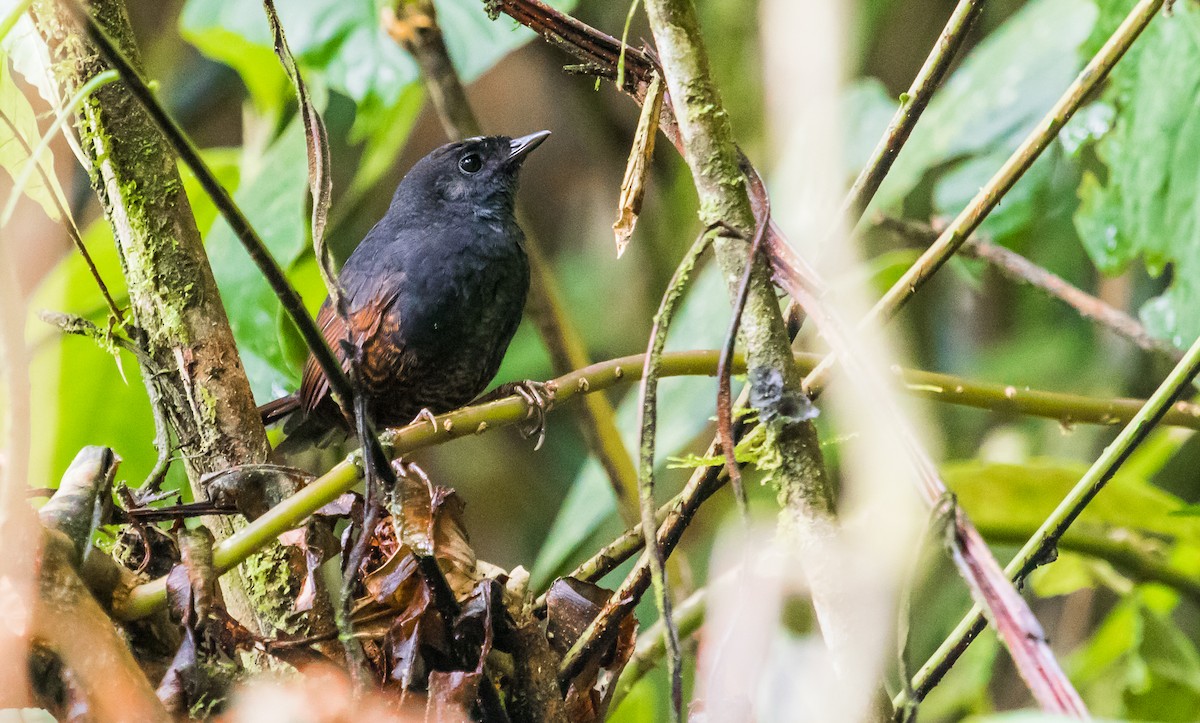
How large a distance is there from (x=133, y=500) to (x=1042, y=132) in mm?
1024

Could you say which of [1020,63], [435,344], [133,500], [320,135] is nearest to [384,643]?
[133,500]

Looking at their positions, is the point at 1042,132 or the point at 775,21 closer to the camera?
the point at 1042,132

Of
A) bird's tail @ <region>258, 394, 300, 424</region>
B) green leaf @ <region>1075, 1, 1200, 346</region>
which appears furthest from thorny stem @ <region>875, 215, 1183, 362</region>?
bird's tail @ <region>258, 394, 300, 424</region>

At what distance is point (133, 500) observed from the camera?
109 centimetres

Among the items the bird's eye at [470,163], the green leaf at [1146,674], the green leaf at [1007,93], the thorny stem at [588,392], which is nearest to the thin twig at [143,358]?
the thorny stem at [588,392]

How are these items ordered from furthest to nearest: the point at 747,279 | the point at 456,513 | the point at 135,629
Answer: the point at 456,513 → the point at 135,629 → the point at 747,279

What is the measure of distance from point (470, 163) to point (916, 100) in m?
1.44

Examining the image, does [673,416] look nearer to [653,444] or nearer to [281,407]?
[281,407]

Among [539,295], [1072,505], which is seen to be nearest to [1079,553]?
[1072,505]

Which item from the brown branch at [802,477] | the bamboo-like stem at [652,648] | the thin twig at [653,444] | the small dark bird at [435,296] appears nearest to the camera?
the brown branch at [802,477]

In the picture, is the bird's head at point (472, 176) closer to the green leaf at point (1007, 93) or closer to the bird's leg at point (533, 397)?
the bird's leg at point (533, 397)

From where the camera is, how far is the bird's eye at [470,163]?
238cm

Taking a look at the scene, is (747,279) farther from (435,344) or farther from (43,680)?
(435,344)

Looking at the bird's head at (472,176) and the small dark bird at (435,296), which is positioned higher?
the bird's head at (472,176)
